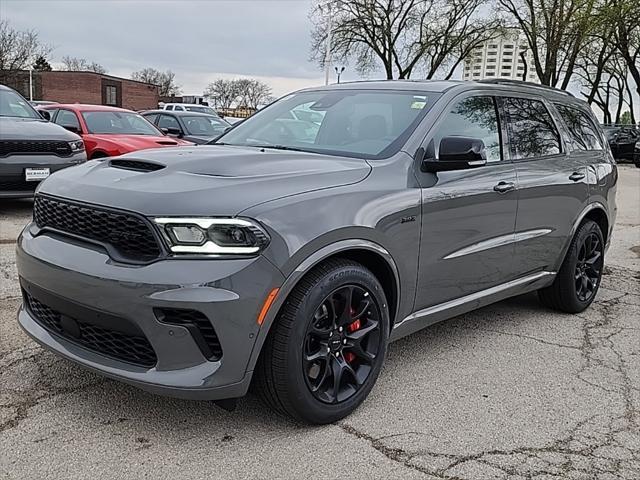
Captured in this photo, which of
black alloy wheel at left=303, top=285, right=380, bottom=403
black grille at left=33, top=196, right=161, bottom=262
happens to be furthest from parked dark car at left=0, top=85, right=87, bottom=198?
black alloy wheel at left=303, top=285, right=380, bottom=403

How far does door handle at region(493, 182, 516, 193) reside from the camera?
4.07m

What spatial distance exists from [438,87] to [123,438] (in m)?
2.71

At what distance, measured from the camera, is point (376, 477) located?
270 centimetres

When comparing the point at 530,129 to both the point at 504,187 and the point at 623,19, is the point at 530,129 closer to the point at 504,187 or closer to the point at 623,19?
the point at 504,187

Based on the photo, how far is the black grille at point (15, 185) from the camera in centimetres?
780

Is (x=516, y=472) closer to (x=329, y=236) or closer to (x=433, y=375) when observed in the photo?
(x=433, y=375)

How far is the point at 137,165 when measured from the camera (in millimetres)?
3238

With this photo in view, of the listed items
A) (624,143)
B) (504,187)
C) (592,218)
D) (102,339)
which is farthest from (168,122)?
(624,143)

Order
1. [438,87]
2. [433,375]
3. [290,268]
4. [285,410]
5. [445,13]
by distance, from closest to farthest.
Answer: [290,268] < [285,410] < [433,375] < [438,87] < [445,13]

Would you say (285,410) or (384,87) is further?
(384,87)

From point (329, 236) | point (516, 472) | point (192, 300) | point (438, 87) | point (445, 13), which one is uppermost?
point (445, 13)

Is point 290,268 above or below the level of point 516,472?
above

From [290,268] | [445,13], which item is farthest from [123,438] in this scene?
[445,13]

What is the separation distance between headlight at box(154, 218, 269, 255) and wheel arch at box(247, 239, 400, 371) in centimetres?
23
